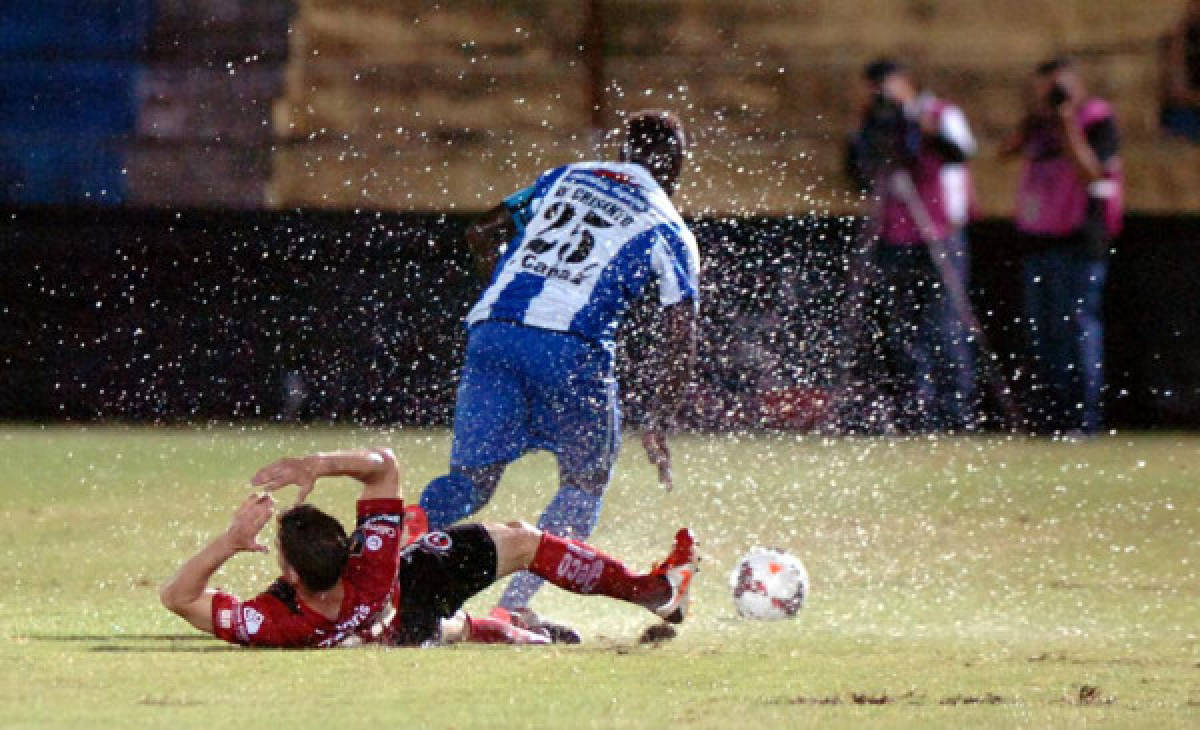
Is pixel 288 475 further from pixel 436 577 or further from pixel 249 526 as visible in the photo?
pixel 436 577

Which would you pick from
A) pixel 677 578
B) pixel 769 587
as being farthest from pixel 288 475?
pixel 769 587

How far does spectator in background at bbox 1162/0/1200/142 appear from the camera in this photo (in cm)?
1709

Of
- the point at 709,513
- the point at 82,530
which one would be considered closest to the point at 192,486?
the point at 82,530

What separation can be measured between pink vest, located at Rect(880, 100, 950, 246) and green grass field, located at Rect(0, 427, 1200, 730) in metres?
1.47

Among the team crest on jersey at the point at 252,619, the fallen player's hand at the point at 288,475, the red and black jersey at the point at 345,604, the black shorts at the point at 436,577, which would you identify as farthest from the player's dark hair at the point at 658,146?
the team crest on jersey at the point at 252,619

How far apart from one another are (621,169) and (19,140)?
9.16 metres

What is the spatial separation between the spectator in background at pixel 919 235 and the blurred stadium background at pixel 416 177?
476 mm

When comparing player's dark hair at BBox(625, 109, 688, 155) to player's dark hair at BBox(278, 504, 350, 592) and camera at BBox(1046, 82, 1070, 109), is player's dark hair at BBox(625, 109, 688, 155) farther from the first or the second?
camera at BBox(1046, 82, 1070, 109)

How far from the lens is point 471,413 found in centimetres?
803

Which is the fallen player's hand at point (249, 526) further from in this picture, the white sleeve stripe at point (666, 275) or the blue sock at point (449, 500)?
the white sleeve stripe at point (666, 275)

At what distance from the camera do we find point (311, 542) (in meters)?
6.71

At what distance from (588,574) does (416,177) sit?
32.1 feet

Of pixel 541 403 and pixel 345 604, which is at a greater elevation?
Result: pixel 541 403

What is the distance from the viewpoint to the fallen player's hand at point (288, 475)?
6.68 m
